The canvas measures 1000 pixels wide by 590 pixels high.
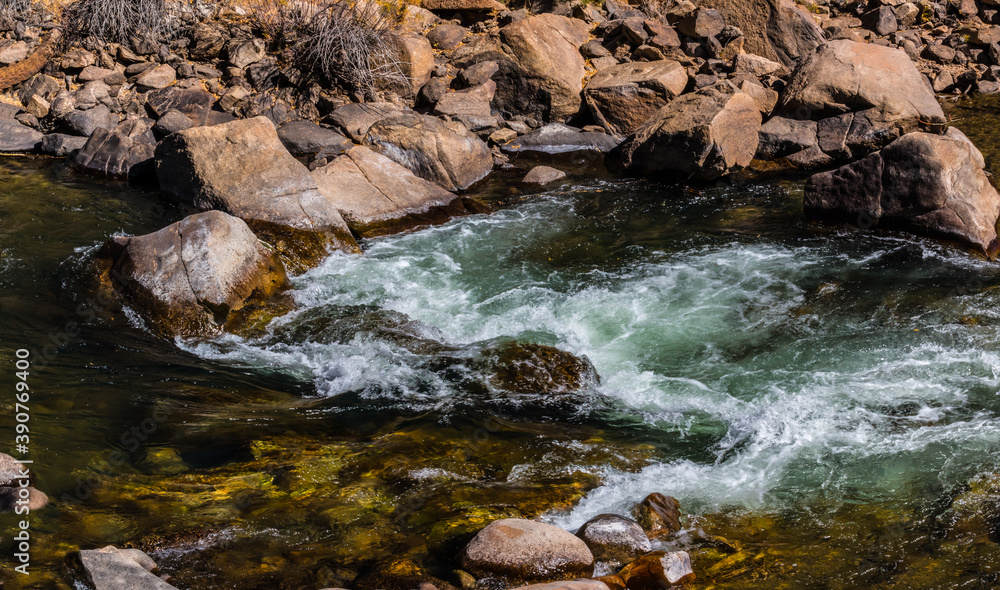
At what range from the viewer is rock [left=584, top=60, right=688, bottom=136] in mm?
11523

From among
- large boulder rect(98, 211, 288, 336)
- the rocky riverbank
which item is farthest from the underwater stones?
large boulder rect(98, 211, 288, 336)

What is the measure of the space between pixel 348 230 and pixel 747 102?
Result: 5.98m

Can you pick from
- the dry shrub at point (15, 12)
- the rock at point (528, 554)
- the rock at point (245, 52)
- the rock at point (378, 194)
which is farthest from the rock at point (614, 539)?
the dry shrub at point (15, 12)

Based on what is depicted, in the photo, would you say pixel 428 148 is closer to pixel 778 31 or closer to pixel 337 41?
pixel 337 41

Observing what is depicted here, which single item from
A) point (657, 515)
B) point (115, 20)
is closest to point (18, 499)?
point (657, 515)

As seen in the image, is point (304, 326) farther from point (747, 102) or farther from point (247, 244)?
point (747, 102)

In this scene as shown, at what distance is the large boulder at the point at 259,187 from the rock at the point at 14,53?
5.16 metres

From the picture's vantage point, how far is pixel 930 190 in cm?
782

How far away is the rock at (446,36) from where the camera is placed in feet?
44.4

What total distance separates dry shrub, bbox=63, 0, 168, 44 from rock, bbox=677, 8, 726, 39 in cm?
925

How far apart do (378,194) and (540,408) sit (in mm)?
4455

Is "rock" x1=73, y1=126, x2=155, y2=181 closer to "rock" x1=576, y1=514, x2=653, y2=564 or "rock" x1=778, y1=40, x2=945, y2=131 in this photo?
"rock" x1=576, y1=514, x2=653, y2=564

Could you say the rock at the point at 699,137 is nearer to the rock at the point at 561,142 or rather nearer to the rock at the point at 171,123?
the rock at the point at 561,142

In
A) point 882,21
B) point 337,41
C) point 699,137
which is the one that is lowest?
point 699,137
